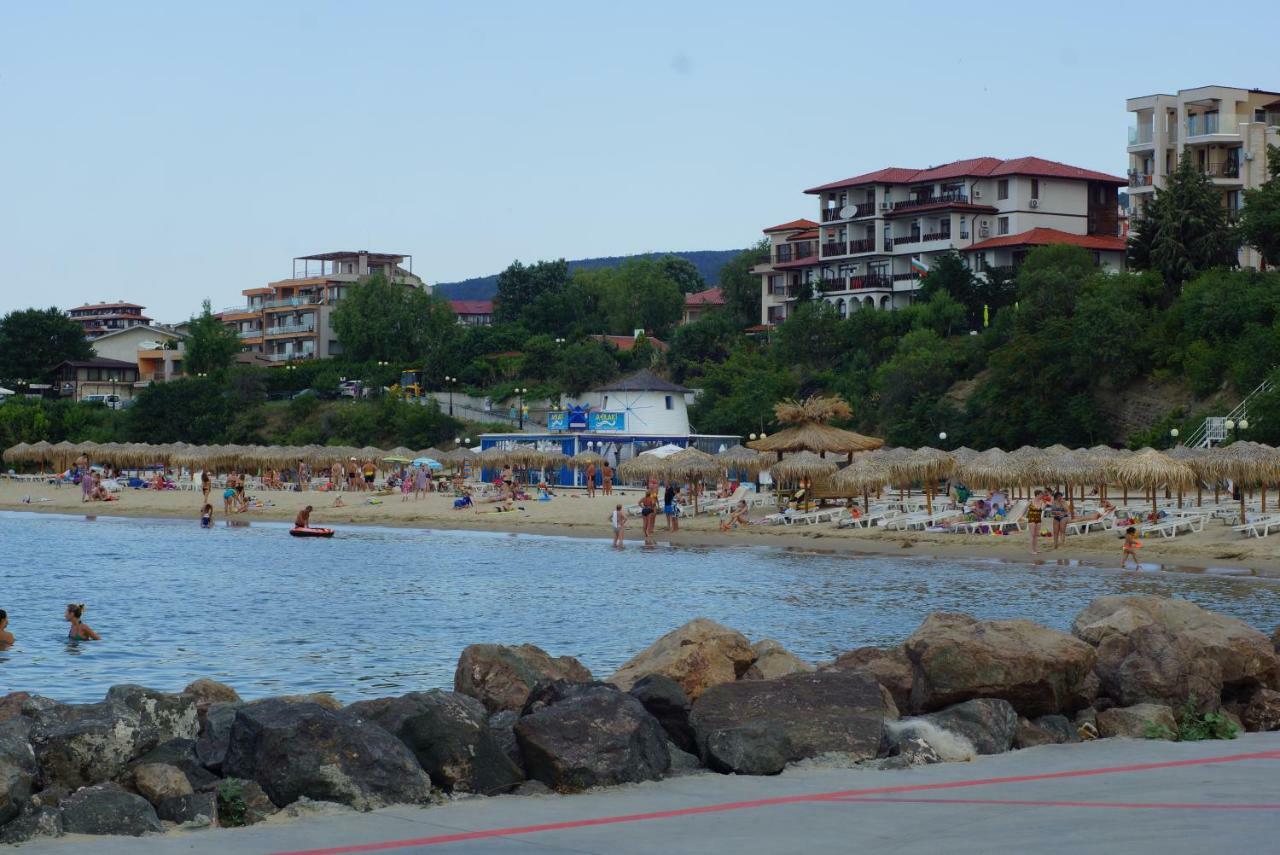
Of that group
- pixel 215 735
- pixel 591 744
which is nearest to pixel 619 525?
pixel 215 735

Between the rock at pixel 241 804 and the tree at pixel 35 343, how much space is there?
102 meters

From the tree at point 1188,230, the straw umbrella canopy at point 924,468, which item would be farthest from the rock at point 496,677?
the tree at point 1188,230

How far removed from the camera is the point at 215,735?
9109 mm

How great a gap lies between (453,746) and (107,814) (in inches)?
74.1

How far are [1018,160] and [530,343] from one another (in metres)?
28.2

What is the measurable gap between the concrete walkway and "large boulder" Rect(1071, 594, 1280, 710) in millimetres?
1716

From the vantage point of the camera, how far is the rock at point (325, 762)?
7914 millimetres

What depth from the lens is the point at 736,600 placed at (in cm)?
2527

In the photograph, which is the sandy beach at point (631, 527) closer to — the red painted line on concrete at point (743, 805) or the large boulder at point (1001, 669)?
the large boulder at point (1001, 669)

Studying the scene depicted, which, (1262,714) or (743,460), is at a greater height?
(743,460)

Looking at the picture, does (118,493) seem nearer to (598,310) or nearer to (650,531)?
(650,531)

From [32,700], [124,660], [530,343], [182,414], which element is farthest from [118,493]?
[32,700]

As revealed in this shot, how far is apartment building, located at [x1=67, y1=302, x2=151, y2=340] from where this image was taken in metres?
138

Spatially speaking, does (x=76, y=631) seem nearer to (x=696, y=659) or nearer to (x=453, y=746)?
(x=696, y=659)
